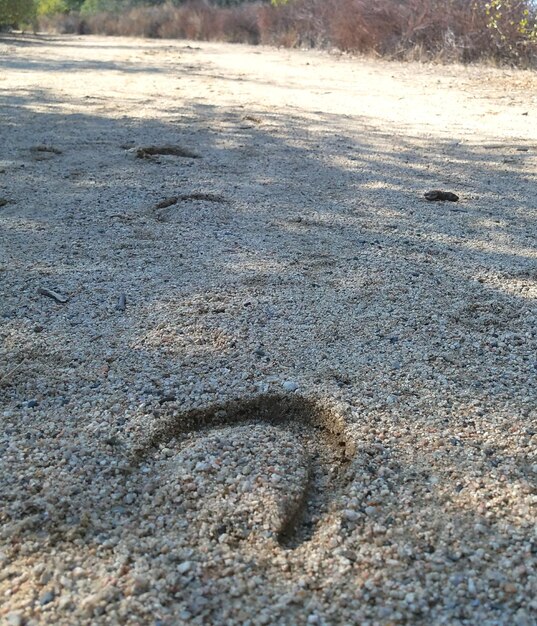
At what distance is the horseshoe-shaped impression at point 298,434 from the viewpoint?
4.86ft

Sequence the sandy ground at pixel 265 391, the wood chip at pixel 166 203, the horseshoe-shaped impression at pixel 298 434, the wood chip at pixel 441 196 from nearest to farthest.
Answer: the sandy ground at pixel 265 391, the horseshoe-shaped impression at pixel 298 434, the wood chip at pixel 166 203, the wood chip at pixel 441 196

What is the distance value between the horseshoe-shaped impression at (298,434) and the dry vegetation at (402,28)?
24.7ft

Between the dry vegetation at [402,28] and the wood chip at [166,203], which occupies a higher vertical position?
the dry vegetation at [402,28]

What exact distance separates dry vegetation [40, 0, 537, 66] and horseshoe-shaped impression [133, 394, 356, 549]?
751 centimetres

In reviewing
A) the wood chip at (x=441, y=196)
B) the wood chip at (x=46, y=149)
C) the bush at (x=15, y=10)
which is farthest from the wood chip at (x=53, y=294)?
the bush at (x=15, y=10)

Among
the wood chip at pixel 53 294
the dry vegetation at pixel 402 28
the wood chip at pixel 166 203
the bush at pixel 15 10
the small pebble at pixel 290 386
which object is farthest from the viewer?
the bush at pixel 15 10

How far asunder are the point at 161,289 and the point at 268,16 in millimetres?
18141

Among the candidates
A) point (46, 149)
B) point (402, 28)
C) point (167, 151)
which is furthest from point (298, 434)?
point (402, 28)

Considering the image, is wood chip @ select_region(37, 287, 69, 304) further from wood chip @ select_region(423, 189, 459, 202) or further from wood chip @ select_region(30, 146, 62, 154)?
wood chip @ select_region(30, 146, 62, 154)

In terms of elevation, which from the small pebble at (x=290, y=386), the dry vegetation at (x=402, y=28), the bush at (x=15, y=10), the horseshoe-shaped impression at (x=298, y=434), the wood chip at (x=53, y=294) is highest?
the bush at (x=15, y=10)

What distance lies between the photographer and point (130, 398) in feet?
6.10

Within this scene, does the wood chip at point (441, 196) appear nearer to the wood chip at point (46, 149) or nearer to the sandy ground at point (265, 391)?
the sandy ground at point (265, 391)

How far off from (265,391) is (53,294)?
953 millimetres

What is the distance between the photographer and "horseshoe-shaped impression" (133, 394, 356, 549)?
148cm
